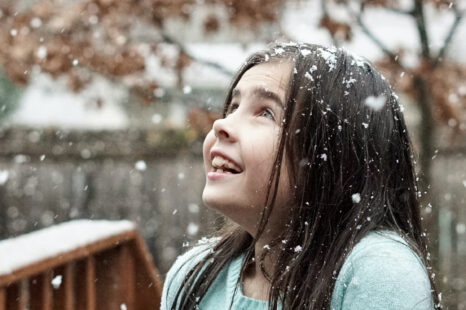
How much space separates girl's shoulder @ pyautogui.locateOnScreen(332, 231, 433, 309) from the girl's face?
239 mm

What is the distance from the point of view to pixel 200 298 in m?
1.80

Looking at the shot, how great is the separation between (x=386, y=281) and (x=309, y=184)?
31 cm

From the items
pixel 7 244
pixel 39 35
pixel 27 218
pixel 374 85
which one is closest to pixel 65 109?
pixel 27 218

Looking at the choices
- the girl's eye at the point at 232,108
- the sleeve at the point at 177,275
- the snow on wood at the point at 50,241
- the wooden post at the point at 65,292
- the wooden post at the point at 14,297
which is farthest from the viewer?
the wooden post at the point at 65,292

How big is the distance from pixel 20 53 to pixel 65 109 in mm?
6566

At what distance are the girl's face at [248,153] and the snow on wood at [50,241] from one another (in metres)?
0.73

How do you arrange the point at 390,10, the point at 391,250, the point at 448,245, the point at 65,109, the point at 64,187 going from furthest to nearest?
the point at 65,109 < the point at 64,187 < the point at 448,245 < the point at 390,10 < the point at 391,250

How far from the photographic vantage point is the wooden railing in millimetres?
2211

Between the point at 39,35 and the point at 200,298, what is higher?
the point at 39,35

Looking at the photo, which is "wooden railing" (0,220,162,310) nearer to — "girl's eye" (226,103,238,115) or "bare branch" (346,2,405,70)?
"girl's eye" (226,103,238,115)

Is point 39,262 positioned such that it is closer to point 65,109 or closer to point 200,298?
point 200,298

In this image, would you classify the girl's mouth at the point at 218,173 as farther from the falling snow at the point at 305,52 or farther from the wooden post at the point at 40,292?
the wooden post at the point at 40,292

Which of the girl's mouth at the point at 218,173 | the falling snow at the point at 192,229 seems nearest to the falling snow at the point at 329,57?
the girl's mouth at the point at 218,173

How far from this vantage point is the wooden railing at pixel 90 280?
2.21 m
